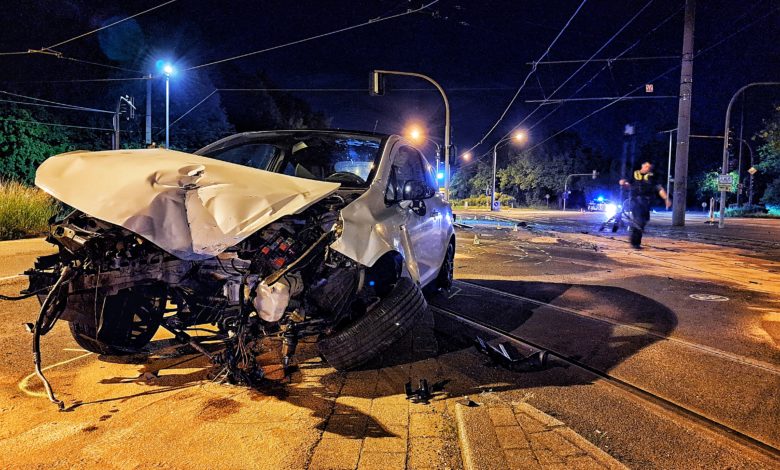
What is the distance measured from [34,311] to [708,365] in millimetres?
7112

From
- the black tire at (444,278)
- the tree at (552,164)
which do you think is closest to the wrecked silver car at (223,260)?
the black tire at (444,278)

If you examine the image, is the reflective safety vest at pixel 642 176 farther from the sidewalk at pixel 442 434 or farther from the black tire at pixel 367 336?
the black tire at pixel 367 336

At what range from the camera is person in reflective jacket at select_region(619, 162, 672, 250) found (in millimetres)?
13445

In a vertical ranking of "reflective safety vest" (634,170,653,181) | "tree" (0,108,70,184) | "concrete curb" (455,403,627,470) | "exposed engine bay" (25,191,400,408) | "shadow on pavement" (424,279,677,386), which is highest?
"tree" (0,108,70,184)

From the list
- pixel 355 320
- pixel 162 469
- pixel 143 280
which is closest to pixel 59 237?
pixel 143 280

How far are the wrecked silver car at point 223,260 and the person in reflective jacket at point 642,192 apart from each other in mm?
10999

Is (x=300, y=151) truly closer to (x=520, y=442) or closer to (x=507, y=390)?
(x=507, y=390)

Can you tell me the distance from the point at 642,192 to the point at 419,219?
10436mm

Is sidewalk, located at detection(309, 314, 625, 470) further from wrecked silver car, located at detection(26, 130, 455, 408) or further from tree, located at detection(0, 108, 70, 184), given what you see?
tree, located at detection(0, 108, 70, 184)

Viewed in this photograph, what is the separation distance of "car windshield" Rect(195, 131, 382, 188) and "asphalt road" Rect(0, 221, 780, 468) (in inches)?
73.2

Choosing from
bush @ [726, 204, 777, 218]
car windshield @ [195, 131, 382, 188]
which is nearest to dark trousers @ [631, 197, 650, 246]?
car windshield @ [195, 131, 382, 188]

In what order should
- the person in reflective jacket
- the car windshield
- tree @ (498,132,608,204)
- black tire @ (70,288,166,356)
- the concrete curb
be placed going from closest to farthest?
1. the concrete curb
2. black tire @ (70,288,166,356)
3. the car windshield
4. the person in reflective jacket
5. tree @ (498,132,608,204)

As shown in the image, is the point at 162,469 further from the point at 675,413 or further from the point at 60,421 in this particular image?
the point at 675,413

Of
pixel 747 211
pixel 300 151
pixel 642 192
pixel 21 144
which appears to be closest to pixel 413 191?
pixel 300 151
